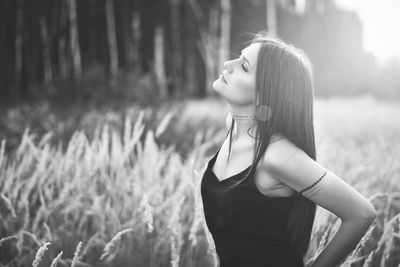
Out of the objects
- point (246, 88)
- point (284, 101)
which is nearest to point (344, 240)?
point (284, 101)

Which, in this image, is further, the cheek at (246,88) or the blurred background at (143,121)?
the blurred background at (143,121)

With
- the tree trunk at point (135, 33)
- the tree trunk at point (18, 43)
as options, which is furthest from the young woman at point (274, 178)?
the tree trunk at point (18, 43)

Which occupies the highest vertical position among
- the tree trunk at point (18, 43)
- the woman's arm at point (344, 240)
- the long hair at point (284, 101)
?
the tree trunk at point (18, 43)

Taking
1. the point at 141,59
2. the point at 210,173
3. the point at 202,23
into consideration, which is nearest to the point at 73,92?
the point at 210,173

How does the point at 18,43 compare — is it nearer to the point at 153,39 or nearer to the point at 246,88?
the point at 153,39

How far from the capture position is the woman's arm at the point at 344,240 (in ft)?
3.54

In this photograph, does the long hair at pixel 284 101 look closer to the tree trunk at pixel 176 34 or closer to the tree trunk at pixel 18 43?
the tree trunk at pixel 176 34

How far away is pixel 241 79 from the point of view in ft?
3.97

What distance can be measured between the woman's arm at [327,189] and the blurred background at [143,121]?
343 millimetres

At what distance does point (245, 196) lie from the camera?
3.83 feet

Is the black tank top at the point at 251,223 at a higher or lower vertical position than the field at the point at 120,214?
higher

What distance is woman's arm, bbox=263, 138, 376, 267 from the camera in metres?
1.07

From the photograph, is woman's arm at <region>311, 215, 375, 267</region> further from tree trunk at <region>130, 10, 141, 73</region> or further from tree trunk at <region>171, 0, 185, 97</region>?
tree trunk at <region>130, 10, 141, 73</region>

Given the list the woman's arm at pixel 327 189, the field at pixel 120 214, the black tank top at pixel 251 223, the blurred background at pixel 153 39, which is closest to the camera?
the woman's arm at pixel 327 189
